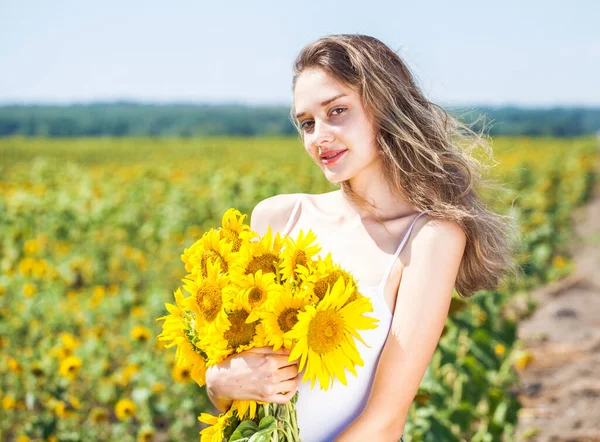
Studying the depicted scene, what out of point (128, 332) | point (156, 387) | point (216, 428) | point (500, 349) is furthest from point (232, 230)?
point (128, 332)

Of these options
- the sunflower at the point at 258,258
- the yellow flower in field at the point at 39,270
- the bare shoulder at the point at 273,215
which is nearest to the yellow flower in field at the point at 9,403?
the yellow flower in field at the point at 39,270

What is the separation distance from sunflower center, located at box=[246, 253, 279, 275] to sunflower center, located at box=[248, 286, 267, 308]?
43 millimetres

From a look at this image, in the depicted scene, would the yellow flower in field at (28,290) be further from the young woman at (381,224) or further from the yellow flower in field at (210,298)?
the yellow flower in field at (210,298)

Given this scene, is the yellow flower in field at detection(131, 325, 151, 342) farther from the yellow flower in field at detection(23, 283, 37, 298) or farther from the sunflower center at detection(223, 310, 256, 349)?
the sunflower center at detection(223, 310, 256, 349)

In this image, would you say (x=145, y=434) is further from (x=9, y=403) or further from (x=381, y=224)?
(x=381, y=224)

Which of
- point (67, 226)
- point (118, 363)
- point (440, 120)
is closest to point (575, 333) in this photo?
point (118, 363)

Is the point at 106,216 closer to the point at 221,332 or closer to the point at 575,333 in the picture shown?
the point at 575,333

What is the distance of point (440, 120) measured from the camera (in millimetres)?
1687

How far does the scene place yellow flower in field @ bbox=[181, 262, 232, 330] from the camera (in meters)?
1.19

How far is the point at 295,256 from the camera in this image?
122 cm

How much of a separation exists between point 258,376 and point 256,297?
0.14m

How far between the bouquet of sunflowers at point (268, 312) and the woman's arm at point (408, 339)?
0.17 meters

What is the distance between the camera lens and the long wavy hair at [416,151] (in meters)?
1.52

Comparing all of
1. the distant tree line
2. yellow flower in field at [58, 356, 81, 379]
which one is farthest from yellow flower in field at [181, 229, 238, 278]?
the distant tree line
